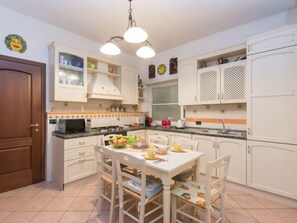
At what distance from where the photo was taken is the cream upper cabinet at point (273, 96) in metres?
1.88

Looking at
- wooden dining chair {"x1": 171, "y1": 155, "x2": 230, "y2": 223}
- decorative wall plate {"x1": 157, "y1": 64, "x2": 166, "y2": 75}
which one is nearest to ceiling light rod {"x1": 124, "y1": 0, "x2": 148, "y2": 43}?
wooden dining chair {"x1": 171, "y1": 155, "x2": 230, "y2": 223}

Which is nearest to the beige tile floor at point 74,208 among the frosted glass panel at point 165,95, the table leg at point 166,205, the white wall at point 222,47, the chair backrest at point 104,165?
the chair backrest at point 104,165

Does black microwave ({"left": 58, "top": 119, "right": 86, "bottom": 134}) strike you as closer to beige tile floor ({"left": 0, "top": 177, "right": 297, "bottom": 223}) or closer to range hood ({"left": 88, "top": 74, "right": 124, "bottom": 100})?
range hood ({"left": 88, "top": 74, "right": 124, "bottom": 100})

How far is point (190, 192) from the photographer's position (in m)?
1.44

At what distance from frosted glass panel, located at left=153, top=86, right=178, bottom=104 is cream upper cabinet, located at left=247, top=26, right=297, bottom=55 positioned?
186cm

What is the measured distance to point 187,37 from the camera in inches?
123

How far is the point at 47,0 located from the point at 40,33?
70cm

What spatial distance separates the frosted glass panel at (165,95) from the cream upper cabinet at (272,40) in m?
1.86

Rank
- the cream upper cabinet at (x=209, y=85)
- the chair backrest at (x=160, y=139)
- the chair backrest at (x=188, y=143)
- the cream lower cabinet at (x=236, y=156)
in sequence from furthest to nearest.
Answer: the cream upper cabinet at (x=209, y=85)
the chair backrest at (x=160, y=139)
the cream lower cabinet at (x=236, y=156)
the chair backrest at (x=188, y=143)

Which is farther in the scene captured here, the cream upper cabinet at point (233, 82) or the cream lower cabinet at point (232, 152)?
the cream upper cabinet at point (233, 82)

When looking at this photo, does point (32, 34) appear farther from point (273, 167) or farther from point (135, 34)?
point (273, 167)

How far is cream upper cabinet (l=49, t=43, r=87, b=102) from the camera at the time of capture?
2490mm

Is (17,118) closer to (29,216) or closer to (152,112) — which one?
(29,216)

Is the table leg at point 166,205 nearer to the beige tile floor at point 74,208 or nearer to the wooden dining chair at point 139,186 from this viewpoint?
the wooden dining chair at point 139,186
